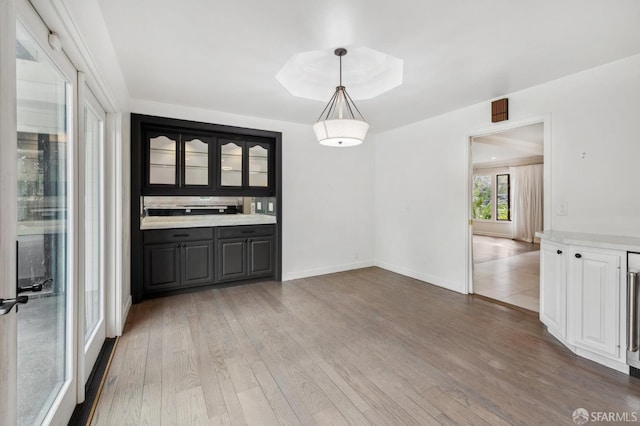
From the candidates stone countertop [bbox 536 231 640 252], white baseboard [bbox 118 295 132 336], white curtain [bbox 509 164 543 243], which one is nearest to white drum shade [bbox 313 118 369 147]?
stone countertop [bbox 536 231 640 252]

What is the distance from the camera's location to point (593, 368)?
2.19 metres

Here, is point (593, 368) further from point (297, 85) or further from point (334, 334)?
point (297, 85)

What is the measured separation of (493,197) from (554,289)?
308 inches

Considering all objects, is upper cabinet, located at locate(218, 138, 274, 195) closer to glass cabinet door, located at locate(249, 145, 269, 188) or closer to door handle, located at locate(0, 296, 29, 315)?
glass cabinet door, located at locate(249, 145, 269, 188)

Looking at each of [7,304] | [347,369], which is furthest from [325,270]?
[7,304]

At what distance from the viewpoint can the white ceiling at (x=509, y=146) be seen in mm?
5098

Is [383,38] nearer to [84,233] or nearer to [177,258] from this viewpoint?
[84,233]

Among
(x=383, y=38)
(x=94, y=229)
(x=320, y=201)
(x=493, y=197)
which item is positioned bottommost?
(x=94, y=229)

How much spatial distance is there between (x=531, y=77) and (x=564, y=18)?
40.9 inches

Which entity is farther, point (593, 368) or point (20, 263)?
point (593, 368)

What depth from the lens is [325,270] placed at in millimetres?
4902

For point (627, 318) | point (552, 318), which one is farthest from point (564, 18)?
point (552, 318)

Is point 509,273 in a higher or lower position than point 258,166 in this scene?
lower

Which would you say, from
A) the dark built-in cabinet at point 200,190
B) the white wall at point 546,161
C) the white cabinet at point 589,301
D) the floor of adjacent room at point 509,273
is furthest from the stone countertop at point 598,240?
the dark built-in cabinet at point 200,190
